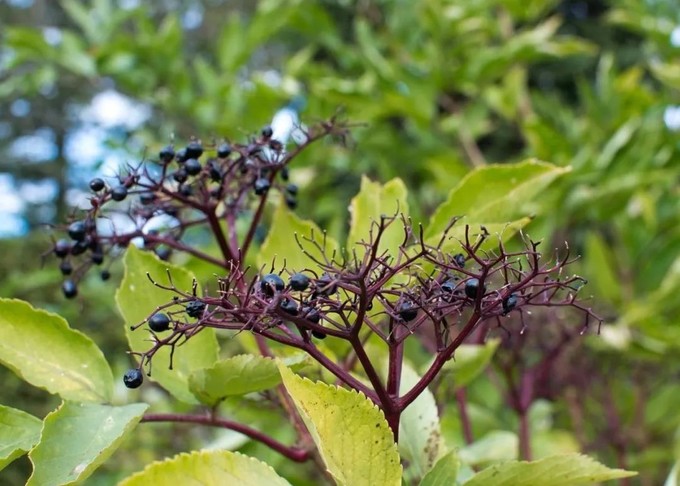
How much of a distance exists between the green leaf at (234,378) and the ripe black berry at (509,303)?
15cm

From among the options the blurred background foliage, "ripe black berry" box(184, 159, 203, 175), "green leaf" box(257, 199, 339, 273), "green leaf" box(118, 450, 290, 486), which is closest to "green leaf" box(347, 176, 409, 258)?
"green leaf" box(257, 199, 339, 273)

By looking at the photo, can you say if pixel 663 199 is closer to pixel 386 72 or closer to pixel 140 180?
pixel 386 72

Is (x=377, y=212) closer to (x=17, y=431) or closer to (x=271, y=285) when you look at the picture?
(x=271, y=285)

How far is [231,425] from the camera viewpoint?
52 centimetres

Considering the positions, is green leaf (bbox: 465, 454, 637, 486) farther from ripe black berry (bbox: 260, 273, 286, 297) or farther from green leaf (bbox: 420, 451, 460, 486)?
ripe black berry (bbox: 260, 273, 286, 297)

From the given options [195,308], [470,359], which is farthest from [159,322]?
[470,359]

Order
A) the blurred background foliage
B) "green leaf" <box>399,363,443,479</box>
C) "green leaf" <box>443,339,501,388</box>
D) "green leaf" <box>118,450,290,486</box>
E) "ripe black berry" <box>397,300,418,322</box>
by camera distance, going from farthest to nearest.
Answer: the blurred background foliage < "green leaf" <box>443,339,501,388</box> < "green leaf" <box>399,363,443,479</box> < "ripe black berry" <box>397,300,418,322</box> < "green leaf" <box>118,450,290,486</box>

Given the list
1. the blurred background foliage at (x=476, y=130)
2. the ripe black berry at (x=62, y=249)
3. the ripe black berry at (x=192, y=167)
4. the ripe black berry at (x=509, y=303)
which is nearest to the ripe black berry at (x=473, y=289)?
the ripe black berry at (x=509, y=303)

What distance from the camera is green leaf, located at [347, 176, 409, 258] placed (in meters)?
0.57

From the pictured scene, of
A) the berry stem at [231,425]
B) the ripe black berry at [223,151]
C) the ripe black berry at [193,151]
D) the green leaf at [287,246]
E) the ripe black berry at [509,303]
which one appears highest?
the ripe black berry at [223,151]

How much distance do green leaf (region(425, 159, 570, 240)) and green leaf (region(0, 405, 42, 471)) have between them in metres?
0.32

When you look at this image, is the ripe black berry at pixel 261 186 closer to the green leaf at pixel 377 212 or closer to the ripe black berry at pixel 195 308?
the green leaf at pixel 377 212

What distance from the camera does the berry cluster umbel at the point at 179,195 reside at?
0.58 m

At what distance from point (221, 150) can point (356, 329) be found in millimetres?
252
